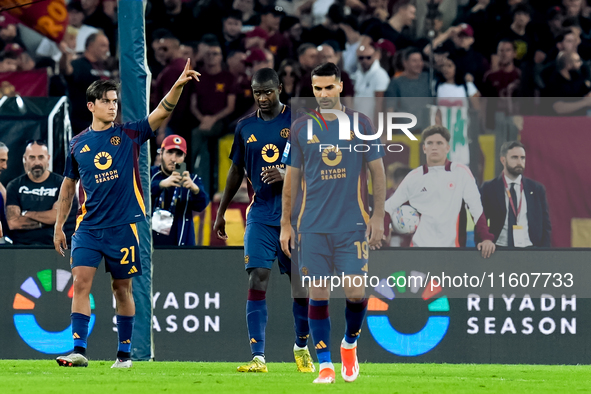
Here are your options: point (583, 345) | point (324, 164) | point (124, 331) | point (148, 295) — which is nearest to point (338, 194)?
point (324, 164)

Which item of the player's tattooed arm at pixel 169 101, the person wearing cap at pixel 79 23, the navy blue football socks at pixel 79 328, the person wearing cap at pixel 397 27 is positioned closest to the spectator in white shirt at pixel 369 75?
the person wearing cap at pixel 397 27

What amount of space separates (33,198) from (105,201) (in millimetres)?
2678

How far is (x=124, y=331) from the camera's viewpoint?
276 inches

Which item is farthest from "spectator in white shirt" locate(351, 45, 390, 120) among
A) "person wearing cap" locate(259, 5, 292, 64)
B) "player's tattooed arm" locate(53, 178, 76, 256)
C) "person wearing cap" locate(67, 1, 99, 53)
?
"player's tattooed arm" locate(53, 178, 76, 256)

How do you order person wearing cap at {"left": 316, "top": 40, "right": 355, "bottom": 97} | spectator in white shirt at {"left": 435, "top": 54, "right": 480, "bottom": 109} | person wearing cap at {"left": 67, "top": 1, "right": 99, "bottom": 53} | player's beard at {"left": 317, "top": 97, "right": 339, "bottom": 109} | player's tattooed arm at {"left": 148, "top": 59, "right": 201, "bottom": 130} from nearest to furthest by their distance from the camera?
player's beard at {"left": 317, "top": 97, "right": 339, "bottom": 109} < player's tattooed arm at {"left": 148, "top": 59, "right": 201, "bottom": 130} < person wearing cap at {"left": 316, "top": 40, "right": 355, "bottom": 97} < spectator in white shirt at {"left": 435, "top": 54, "right": 480, "bottom": 109} < person wearing cap at {"left": 67, "top": 1, "right": 99, "bottom": 53}

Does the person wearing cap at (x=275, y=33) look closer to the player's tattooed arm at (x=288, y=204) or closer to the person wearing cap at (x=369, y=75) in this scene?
the person wearing cap at (x=369, y=75)

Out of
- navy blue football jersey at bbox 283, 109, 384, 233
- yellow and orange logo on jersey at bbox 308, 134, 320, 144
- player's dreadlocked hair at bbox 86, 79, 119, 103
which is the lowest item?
navy blue football jersey at bbox 283, 109, 384, 233

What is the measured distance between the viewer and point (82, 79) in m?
11.4

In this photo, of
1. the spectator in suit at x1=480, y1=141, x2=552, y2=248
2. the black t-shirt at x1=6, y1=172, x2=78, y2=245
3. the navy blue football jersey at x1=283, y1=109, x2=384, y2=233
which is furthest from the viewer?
the black t-shirt at x1=6, y1=172, x2=78, y2=245

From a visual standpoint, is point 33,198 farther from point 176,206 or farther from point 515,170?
point 515,170

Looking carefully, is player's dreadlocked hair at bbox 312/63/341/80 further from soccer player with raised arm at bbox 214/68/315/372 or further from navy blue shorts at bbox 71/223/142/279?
navy blue shorts at bbox 71/223/142/279

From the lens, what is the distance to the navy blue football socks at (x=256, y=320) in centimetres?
688

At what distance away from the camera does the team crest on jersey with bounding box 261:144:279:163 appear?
7.07 metres

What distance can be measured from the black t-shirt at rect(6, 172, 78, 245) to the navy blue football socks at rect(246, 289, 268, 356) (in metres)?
2.94
